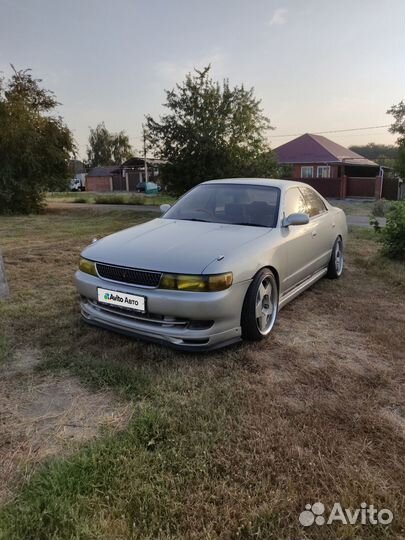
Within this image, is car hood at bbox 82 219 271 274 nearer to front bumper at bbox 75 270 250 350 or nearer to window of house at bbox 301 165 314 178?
front bumper at bbox 75 270 250 350

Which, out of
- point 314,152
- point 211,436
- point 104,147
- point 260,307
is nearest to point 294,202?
point 260,307

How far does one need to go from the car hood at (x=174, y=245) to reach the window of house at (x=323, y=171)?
3104 cm

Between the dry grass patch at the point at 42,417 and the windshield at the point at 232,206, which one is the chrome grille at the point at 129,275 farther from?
the windshield at the point at 232,206

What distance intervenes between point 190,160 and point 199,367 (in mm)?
12284

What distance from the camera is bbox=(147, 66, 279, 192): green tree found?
47.1ft

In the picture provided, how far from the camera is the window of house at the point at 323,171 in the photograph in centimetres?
3269

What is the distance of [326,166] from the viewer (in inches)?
1282

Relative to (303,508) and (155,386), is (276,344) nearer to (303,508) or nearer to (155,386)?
(155,386)

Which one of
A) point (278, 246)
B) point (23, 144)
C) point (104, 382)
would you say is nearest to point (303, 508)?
point (104, 382)

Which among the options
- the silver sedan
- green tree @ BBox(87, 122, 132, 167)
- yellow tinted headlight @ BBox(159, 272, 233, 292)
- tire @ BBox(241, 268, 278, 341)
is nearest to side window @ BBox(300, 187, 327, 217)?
the silver sedan

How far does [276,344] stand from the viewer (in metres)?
3.56

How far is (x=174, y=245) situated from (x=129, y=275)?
0.46m

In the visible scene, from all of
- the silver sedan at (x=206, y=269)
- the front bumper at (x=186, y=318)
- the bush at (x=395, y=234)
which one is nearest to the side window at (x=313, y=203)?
the silver sedan at (x=206, y=269)

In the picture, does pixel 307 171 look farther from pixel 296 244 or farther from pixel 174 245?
pixel 174 245
